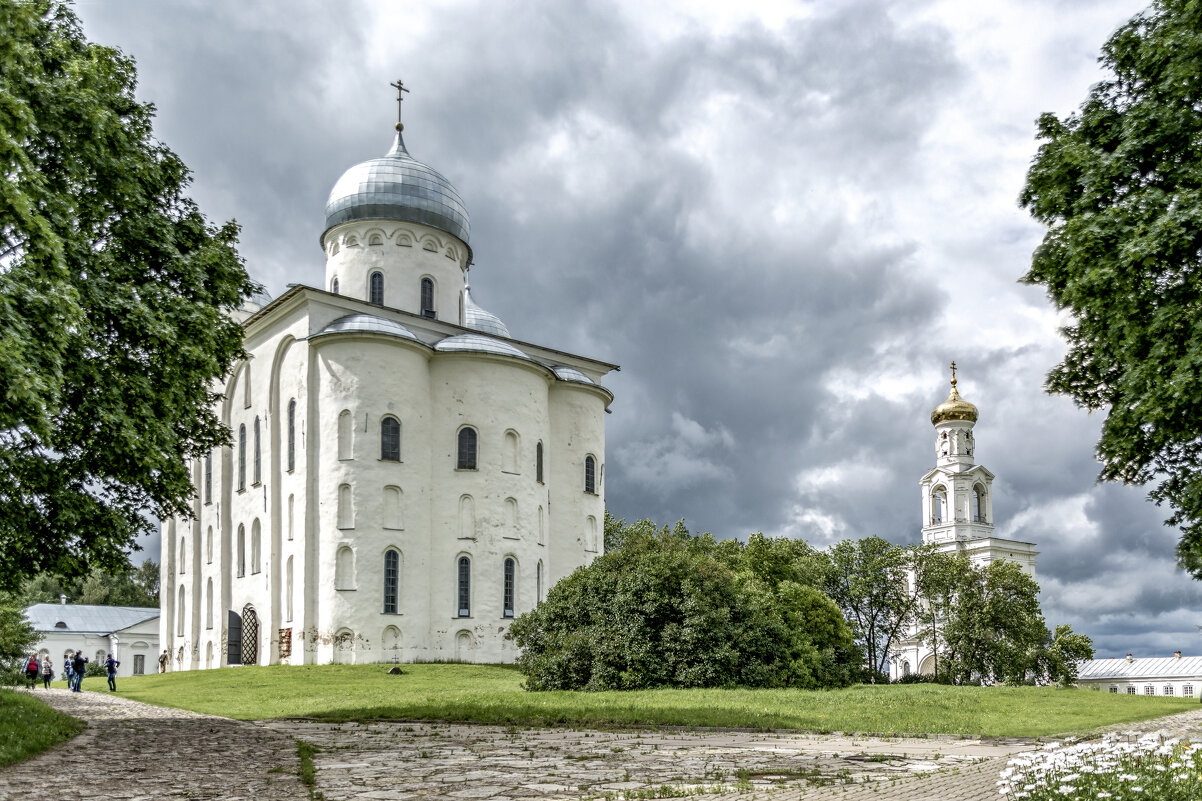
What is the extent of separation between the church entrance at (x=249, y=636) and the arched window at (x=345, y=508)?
19.1ft

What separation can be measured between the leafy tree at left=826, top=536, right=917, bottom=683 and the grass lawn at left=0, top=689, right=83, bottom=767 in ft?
114

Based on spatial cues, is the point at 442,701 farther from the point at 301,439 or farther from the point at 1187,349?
the point at 301,439

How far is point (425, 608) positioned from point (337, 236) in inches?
656

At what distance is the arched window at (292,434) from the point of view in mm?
36500

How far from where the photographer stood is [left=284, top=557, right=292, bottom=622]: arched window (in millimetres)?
35750

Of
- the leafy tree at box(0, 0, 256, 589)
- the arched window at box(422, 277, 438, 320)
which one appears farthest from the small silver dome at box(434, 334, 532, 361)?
the leafy tree at box(0, 0, 256, 589)

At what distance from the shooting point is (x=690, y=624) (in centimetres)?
2278

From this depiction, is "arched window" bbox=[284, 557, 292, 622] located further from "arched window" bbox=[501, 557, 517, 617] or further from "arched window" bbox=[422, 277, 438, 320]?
"arched window" bbox=[422, 277, 438, 320]

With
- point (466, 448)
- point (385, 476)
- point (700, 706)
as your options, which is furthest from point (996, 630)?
point (700, 706)

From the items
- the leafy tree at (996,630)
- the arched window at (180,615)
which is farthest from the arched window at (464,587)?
the leafy tree at (996,630)

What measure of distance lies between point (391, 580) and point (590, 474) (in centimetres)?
1036

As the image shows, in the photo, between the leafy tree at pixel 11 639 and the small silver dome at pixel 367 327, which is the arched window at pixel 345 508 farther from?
the leafy tree at pixel 11 639

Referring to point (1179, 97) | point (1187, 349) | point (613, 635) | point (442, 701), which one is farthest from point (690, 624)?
point (1179, 97)

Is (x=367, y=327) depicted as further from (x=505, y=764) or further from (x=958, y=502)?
(x=958, y=502)
